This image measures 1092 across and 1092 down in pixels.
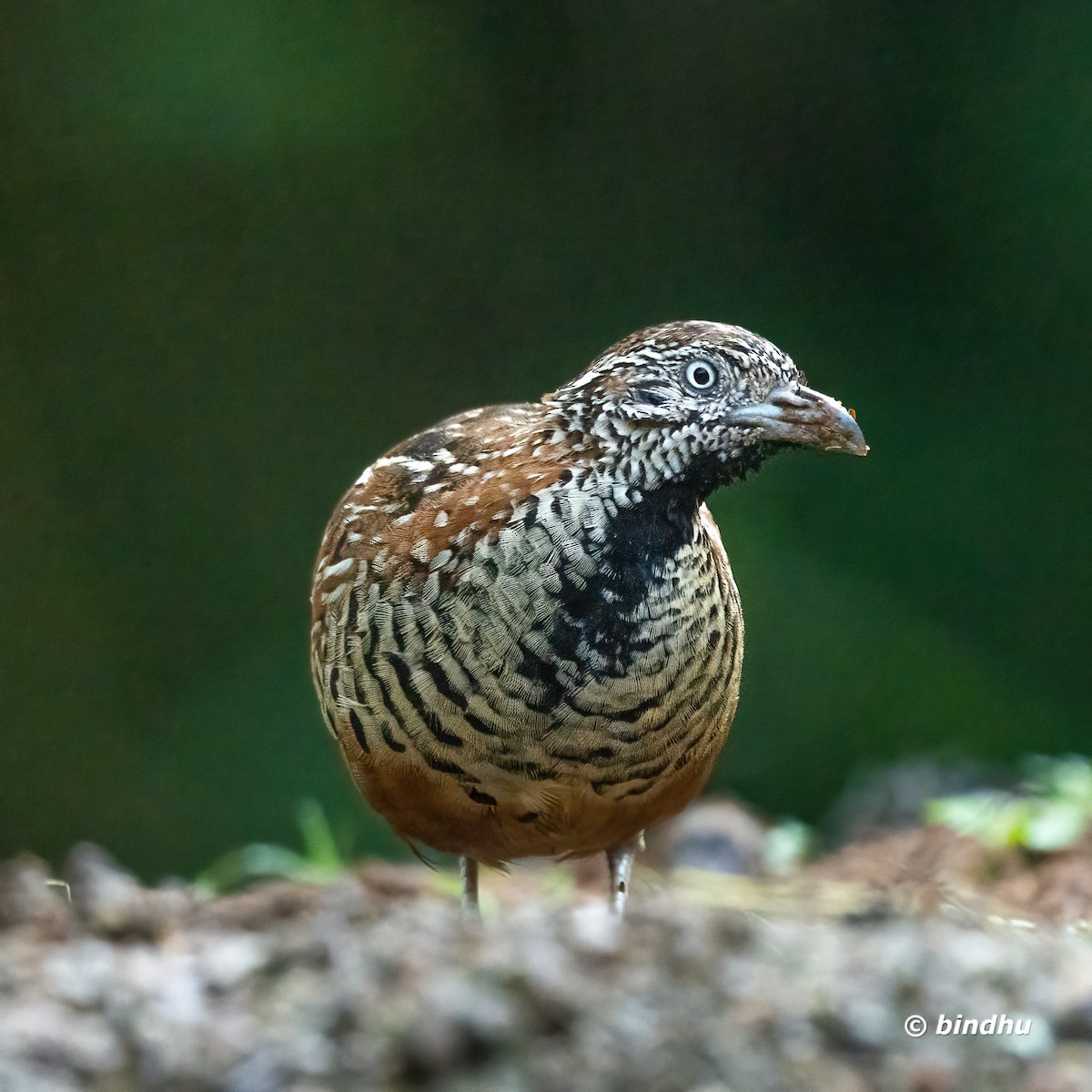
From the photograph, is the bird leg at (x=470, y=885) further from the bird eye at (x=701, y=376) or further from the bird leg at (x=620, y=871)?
the bird eye at (x=701, y=376)

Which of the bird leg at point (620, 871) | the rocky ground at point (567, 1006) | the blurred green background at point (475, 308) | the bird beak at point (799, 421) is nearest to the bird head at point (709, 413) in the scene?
the bird beak at point (799, 421)

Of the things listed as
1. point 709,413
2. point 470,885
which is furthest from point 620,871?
point 709,413

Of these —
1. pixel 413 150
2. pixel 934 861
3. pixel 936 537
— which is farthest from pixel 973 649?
pixel 413 150

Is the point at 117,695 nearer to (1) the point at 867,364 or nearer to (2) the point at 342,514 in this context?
(2) the point at 342,514

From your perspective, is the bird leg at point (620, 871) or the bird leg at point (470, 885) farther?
the bird leg at point (470, 885)

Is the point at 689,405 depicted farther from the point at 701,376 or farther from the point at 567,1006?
the point at 567,1006

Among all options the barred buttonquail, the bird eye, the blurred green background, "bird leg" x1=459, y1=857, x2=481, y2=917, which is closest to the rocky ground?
"bird leg" x1=459, y1=857, x2=481, y2=917

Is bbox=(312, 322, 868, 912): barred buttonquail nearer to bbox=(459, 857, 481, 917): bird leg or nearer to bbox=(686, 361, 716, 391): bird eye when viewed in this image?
bbox=(686, 361, 716, 391): bird eye

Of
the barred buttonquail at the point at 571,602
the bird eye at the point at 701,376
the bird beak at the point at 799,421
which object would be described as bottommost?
the barred buttonquail at the point at 571,602

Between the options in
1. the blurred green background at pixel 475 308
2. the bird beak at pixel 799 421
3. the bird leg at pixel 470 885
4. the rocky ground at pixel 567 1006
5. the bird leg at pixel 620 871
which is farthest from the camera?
the blurred green background at pixel 475 308
